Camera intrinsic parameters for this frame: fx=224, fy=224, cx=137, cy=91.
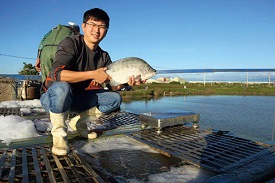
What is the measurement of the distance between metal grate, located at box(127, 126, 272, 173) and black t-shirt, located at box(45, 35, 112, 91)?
1.11 metres

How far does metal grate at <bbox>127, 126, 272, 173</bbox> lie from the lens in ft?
7.18

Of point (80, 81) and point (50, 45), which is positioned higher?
point (50, 45)

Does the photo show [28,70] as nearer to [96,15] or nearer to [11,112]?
[11,112]

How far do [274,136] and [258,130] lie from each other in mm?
719

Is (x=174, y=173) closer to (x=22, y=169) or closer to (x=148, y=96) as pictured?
(x=22, y=169)

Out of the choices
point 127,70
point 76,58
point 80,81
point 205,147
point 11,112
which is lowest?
point 205,147

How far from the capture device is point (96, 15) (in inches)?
106

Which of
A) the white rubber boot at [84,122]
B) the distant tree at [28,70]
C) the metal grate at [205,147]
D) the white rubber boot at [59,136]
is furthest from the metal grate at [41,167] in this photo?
the distant tree at [28,70]

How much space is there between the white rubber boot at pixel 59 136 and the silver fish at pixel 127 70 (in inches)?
28.8

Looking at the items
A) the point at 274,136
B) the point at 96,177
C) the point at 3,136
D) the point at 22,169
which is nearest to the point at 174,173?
the point at 96,177

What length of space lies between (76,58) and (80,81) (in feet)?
1.18

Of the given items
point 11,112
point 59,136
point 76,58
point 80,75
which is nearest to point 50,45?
point 76,58

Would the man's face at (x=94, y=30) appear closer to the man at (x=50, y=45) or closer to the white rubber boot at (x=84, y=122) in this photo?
the white rubber boot at (x=84, y=122)

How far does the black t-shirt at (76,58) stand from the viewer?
8.30 feet
